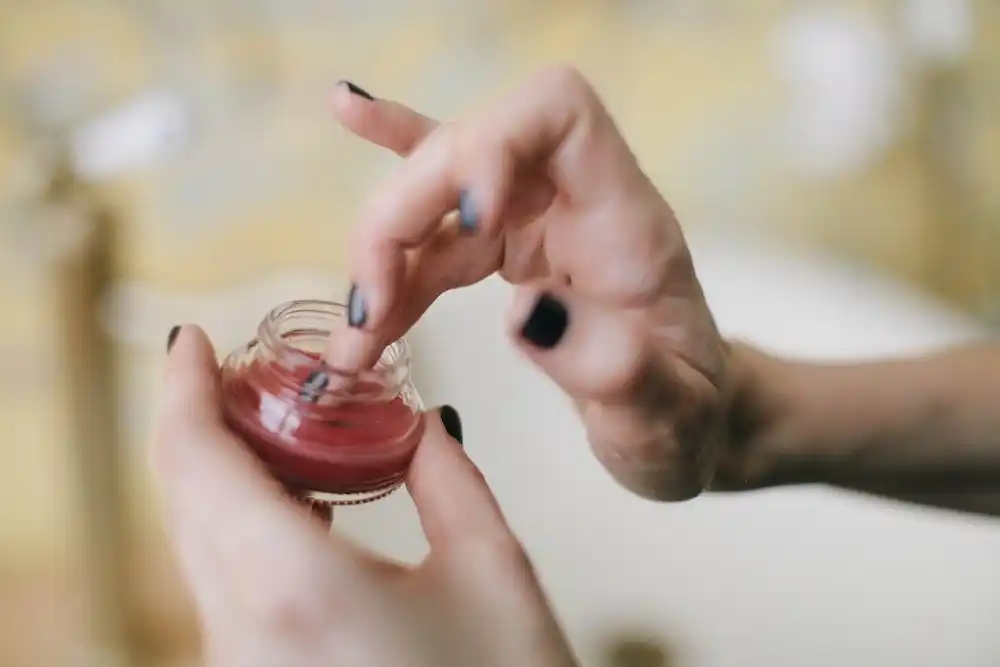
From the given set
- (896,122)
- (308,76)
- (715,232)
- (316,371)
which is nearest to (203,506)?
(316,371)

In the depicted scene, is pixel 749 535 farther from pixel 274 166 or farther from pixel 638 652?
pixel 274 166

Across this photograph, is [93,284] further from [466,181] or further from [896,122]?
[896,122]

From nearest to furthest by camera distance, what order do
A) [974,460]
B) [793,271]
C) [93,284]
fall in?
[974,460] < [93,284] < [793,271]

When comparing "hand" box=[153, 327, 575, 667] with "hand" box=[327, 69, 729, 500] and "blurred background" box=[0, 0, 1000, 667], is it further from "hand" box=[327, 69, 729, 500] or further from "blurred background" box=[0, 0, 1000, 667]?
"blurred background" box=[0, 0, 1000, 667]

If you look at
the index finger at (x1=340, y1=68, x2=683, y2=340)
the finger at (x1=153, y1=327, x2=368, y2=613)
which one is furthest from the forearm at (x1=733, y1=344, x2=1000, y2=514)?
the finger at (x1=153, y1=327, x2=368, y2=613)

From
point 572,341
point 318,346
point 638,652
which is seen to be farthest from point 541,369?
point 638,652

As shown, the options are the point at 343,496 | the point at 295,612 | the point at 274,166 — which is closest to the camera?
the point at 295,612

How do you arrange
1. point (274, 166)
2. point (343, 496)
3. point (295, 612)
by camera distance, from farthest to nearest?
point (274, 166), point (343, 496), point (295, 612)
